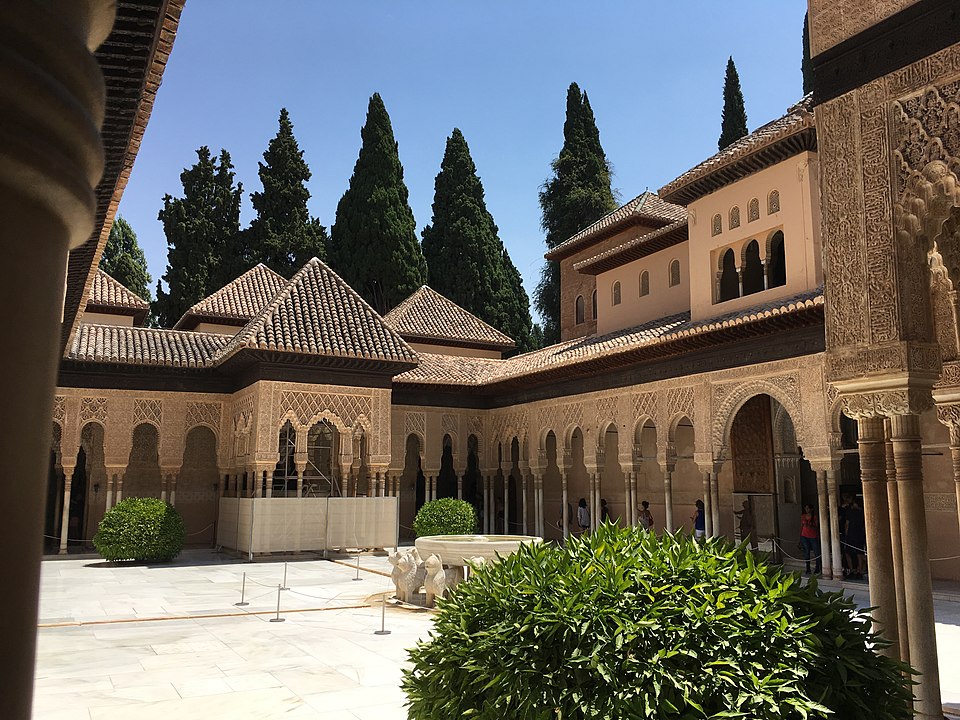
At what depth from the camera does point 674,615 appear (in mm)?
3162

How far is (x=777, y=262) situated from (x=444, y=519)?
9198 mm

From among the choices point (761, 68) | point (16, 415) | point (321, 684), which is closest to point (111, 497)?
point (321, 684)

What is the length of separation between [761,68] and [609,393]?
75.0 feet

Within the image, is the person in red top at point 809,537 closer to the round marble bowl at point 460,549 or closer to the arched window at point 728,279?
the arched window at point 728,279

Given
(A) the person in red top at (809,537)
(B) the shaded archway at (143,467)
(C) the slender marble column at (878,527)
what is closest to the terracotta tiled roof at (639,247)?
(A) the person in red top at (809,537)

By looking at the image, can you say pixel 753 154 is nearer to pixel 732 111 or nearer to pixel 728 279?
pixel 728 279

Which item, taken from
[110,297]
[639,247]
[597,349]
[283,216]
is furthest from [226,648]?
[283,216]

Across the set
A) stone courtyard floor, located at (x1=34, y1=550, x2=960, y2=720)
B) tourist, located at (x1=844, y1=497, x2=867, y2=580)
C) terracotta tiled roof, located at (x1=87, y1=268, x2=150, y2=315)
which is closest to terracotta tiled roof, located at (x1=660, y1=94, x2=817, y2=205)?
tourist, located at (x1=844, y1=497, x2=867, y2=580)

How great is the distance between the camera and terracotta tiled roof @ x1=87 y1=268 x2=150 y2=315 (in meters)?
26.1

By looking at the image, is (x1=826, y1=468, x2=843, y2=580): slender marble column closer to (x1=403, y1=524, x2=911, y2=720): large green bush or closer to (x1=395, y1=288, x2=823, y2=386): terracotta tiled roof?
(x1=395, y1=288, x2=823, y2=386): terracotta tiled roof

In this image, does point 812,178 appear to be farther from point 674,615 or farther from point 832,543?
point 674,615

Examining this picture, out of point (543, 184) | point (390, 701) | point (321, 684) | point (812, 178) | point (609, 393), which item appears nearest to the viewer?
point (390, 701)

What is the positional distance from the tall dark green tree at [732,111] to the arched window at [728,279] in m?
19.9

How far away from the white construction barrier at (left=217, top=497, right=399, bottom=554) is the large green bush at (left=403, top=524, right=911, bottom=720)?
15.1m
